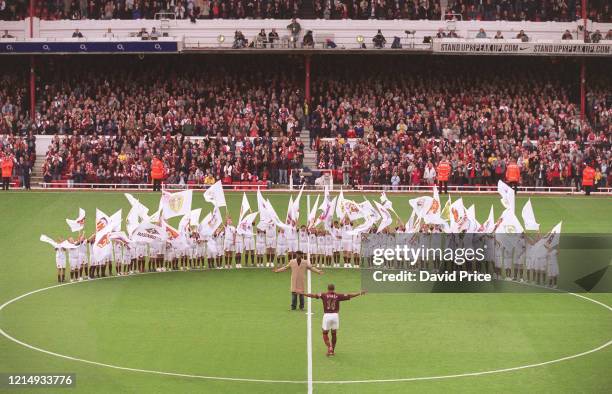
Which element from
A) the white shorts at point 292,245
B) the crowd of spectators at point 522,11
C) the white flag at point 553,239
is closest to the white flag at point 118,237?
the white shorts at point 292,245

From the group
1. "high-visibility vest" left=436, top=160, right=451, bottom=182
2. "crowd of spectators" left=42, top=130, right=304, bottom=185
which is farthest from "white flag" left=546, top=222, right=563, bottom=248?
"crowd of spectators" left=42, top=130, right=304, bottom=185

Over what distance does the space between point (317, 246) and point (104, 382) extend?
1262cm

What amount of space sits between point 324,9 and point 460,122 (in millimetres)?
9644

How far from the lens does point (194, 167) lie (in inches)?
1853

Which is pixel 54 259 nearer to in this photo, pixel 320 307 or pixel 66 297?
pixel 66 297

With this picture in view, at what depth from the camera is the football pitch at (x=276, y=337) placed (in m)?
21.6

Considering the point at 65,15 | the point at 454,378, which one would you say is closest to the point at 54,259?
the point at 454,378

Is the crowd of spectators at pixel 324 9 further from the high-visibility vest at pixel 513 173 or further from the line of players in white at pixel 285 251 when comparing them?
the line of players in white at pixel 285 251

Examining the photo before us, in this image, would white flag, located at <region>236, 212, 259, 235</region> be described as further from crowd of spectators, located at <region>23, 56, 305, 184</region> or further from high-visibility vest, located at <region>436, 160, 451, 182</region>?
high-visibility vest, located at <region>436, 160, 451, 182</region>

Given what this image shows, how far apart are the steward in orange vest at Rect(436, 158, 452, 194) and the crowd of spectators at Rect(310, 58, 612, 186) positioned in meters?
1.12

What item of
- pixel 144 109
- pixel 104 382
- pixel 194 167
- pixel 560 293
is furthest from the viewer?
pixel 144 109

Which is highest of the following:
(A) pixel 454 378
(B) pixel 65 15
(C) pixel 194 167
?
(B) pixel 65 15

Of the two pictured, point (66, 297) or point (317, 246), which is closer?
point (66, 297)

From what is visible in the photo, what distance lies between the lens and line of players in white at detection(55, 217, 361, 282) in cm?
3238
